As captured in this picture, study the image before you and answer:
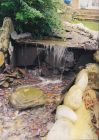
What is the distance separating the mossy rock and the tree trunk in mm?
1217

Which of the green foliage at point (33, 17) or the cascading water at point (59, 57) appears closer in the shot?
the cascading water at point (59, 57)

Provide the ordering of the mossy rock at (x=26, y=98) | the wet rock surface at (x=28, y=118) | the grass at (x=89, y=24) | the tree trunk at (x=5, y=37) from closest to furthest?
the wet rock surface at (x=28, y=118) → the mossy rock at (x=26, y=98) → the tree trunk at (x=5, y=37) → the grass at (x=89, y=24)

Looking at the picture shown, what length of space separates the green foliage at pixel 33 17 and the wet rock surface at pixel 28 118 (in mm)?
1953

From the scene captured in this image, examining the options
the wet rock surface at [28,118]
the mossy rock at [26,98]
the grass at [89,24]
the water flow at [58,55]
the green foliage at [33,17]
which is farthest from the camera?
the grass at [89,24]

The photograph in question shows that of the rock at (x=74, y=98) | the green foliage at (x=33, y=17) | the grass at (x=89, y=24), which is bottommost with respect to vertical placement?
the rock at (x=74, y=98)

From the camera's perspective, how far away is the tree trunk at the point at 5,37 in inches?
315

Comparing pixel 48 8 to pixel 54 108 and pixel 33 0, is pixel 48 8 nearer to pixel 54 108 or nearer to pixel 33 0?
pixel 33 0

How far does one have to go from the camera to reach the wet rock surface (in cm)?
606

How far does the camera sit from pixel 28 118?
21.5 feet

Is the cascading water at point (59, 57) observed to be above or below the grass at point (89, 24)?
below

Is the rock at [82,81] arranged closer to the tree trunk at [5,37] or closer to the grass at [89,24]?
the tree trunk at [5,37]

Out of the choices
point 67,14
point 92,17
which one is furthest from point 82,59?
point 92,17

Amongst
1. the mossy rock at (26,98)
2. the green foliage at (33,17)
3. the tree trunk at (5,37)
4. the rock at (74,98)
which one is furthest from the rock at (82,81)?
the green foliage at (33,17)

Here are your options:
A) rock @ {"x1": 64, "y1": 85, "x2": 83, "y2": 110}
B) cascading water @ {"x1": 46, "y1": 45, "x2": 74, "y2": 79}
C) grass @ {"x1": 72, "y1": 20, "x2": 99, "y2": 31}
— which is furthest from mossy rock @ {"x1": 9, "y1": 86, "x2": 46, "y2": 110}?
grass @ {"x1": 72, "y1": 20, "x2": 99, "y2": 31}
